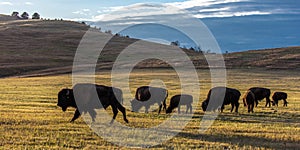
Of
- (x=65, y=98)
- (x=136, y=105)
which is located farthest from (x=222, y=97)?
(x=65, y=98)

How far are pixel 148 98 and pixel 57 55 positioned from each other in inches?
4014

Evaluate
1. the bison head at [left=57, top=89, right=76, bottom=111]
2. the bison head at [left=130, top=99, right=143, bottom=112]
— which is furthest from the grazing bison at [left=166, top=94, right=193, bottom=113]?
the bison head at [left=57, top=89, right=76, bottom=111]

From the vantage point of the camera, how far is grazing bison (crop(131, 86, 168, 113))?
27.2m

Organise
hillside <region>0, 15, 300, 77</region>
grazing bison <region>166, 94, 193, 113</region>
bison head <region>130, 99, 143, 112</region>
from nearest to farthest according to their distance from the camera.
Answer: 1. grazing bison <region>166, 94, 193, 113</region>
2. bison head <region>130, 99, 143, 112</region>
3. hillside <region>0, 15, 300, 77</region>

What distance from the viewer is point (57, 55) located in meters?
126

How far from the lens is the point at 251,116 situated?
962 inches

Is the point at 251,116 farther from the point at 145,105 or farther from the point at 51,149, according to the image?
the point at 51,149

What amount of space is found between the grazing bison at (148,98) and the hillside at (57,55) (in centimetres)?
6439

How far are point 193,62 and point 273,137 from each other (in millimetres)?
88580

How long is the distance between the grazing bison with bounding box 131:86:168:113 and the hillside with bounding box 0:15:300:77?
64.4 meters

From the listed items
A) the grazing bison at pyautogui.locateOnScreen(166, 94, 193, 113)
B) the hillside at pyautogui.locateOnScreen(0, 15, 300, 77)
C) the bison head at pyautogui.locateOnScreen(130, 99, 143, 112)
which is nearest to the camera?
the grazing bison at pyautogui.locateOnScreen(166, 94, 193, 113)

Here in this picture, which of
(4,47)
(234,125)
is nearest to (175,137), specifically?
(234,125)

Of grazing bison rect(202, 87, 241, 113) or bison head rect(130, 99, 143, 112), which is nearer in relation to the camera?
grazing bison rect(202, 87, 241, 113)

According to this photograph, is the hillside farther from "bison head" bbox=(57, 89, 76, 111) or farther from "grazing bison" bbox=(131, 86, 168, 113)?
"bison head" bbox=(57, 89, 76, 111)
